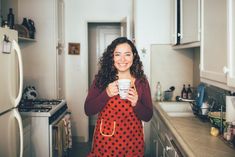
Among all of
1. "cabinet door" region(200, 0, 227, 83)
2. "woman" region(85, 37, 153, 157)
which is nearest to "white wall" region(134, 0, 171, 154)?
"cabinet door" region(200, 0, 227, 83)

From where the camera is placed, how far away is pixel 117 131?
69.7 inches

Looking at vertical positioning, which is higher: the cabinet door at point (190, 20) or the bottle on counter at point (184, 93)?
the cabinet door at point (190, 20)

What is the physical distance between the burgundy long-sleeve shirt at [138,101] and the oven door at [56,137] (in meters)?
1.39

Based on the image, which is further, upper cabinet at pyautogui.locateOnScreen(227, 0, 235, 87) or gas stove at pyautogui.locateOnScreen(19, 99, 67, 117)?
gas stove at pyautogui.locateOnScreen(19, 99, 67, 117)

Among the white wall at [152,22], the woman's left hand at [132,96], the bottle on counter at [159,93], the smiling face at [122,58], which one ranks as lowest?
the bottle on counter at [159,93]

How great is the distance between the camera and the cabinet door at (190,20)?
7.60 feet

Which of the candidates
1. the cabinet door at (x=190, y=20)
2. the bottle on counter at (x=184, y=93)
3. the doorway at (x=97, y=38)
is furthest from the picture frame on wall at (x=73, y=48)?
the cabinet door at (x=190, y=20)

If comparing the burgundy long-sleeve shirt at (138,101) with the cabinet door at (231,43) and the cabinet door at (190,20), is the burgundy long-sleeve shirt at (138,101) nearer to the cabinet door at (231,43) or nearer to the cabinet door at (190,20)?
the cabinet door at (231,43)

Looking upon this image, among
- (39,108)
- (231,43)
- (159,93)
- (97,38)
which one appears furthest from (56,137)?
(97,38)

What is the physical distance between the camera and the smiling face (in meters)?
1.72

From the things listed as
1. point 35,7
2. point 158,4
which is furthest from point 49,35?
point 158,4

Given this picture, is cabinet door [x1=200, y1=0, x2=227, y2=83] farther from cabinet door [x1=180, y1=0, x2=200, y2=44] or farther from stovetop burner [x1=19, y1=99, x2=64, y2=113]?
stovetop burner [x1=19, y1=99, x2=64, y2=113]

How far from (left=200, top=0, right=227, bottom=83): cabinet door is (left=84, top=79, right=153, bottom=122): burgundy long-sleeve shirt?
0.47 m

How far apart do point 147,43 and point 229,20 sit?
7.66 feet
